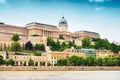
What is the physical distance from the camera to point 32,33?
303 ft

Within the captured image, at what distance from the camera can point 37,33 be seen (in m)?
92.9

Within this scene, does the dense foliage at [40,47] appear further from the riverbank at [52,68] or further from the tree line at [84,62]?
the riverbank at [52,68]

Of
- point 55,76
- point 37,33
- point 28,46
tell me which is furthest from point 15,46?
point 55,76

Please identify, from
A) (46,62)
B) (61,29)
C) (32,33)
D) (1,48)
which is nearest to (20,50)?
(1,48)

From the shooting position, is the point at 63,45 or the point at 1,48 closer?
the point at 1,48

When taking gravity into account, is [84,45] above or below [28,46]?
above

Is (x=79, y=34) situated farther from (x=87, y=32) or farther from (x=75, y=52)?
(x=75, y=52)

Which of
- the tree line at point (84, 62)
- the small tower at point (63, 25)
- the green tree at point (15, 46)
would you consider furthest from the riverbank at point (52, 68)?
the small tower at point (63, 25)

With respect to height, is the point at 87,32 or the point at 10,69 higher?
the point at 87,32

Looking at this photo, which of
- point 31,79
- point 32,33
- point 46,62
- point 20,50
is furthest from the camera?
point 32,33

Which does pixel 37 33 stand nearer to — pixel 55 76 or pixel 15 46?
pixel 15 46

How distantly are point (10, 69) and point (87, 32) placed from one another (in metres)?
62.6

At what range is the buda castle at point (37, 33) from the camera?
264 ft

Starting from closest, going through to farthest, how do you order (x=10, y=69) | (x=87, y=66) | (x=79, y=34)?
(x=10, y=69)
(x=87, y=66)
(x=79, y=34)
